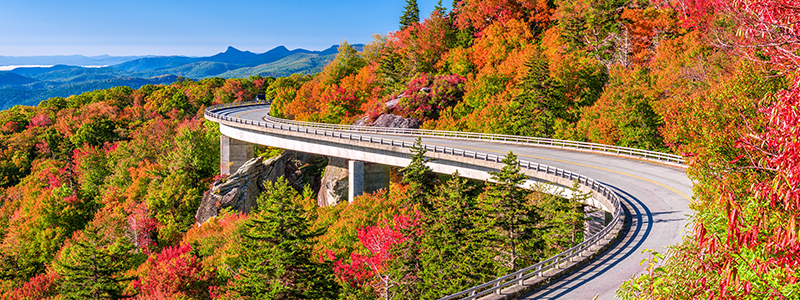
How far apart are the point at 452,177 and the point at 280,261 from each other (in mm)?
15325

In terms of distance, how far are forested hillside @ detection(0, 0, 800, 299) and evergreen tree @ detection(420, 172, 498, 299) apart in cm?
9

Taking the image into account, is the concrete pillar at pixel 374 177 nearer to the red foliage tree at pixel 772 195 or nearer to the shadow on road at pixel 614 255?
the shadow on road at pixel 614 255

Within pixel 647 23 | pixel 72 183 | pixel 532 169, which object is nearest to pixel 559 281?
pixel 532 169

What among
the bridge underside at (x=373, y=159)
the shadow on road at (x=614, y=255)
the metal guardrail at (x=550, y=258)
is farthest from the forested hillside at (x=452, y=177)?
the shadow on road at (x=614, y=255)

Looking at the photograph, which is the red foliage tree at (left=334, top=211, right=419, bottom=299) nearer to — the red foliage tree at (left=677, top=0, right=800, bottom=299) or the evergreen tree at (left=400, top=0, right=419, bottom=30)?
the red foliage tree at (left=677, top=0, right=800, bottom=299)

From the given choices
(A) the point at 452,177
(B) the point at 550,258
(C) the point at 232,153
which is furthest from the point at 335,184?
(B) the point at 550,258

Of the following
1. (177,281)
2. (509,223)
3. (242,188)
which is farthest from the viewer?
(242,188)

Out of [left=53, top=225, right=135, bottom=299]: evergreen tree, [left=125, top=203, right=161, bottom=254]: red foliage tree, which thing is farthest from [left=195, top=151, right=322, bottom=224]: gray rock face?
[left=53, top=225, right=135, bottom=299]: evergreen tree

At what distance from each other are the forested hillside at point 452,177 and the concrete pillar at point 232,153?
2.95 m

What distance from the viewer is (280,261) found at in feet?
69.4

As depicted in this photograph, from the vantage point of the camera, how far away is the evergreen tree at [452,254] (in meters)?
21.6

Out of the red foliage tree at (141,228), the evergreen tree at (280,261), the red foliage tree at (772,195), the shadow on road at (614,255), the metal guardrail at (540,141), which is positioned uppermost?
the red foliage tree at (772,195)

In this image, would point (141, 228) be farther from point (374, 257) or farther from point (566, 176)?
point (566, 176)

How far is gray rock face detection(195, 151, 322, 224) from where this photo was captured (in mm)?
48375
